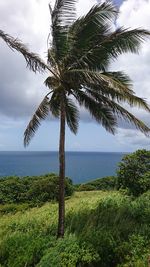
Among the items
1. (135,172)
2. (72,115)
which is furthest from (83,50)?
(135,172)

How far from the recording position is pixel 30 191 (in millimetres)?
35406

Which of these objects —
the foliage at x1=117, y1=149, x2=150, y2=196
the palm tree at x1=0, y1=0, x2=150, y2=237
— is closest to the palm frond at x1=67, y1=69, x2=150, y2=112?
the palm tree at x1=0, y1=0, x2=150, y2=237

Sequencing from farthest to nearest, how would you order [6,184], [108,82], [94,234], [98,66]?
[6,184] < [98,66] < [94,234] < [108,82]

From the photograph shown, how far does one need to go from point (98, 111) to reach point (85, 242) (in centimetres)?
534

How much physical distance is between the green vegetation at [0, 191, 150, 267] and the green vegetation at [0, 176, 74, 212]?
13542 millimetres

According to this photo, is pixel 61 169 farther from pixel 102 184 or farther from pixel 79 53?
pixel 102 184

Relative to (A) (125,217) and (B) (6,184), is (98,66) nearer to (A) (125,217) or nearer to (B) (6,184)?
(A) (125,217)

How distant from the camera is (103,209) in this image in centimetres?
2042

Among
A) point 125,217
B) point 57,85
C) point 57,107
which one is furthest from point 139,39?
point 125,217

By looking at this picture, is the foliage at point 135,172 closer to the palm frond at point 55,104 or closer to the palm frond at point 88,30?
the palm frond at point 55,104

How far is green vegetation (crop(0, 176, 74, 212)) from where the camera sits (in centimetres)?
3416

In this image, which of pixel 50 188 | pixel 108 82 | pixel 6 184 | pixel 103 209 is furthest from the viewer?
pixel 6 184

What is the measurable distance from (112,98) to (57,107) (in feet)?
10.9

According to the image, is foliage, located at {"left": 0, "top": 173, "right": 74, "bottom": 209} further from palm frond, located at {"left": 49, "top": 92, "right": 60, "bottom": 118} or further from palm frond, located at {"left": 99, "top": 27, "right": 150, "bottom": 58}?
palm frond, located at {"left": 99, "top": 27, "right": 150, "bottom": 58}
